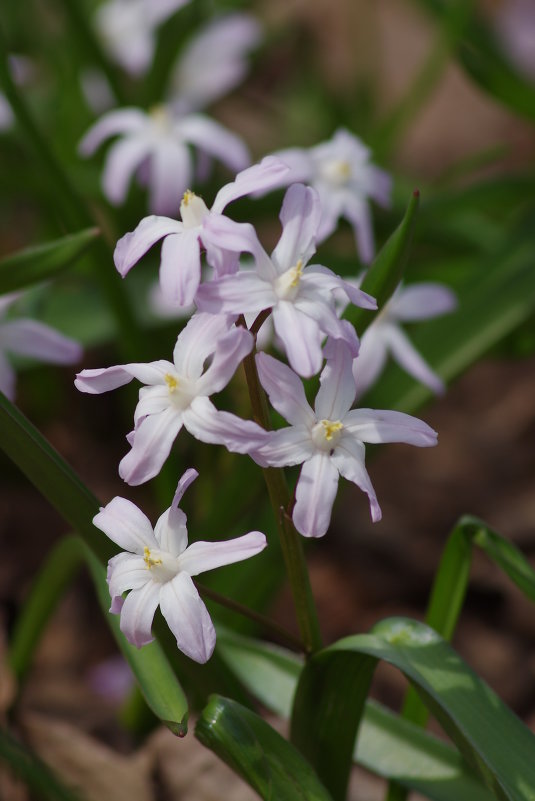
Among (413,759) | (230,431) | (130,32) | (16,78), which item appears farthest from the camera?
(130,32)

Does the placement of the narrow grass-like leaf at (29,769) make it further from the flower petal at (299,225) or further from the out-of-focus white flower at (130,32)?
the out-of-focus white flower at (130,32)

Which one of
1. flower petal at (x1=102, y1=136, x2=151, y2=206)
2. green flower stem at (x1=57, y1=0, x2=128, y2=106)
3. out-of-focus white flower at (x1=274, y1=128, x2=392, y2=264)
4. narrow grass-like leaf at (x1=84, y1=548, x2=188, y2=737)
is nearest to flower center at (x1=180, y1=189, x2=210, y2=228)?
narrow grass-like leaf at (x1=84, y1=548, x2=188, y2=737)

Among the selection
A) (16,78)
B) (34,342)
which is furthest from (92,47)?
(34,342)

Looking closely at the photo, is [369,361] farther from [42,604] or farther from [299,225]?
[42,604]

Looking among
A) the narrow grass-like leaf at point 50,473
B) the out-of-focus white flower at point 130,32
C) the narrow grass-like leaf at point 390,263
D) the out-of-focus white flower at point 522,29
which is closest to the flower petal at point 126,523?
the narrow grass-like leaf at point 50,473

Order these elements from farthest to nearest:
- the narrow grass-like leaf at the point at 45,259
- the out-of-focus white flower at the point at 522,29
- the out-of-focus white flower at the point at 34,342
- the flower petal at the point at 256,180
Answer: the out-of-focus white flower at the point at 522,29 < the out-of-focus white flower at the point at 34,342 < the narrow grass-like leaf at the point at 45,259 < the flower petal at the point at 256,180

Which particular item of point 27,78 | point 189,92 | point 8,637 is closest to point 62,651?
point 8,637
